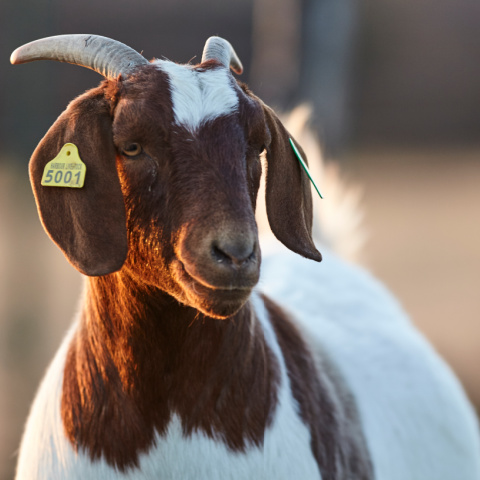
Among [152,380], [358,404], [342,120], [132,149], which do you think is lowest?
[358,404]

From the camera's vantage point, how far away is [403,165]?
20.0m

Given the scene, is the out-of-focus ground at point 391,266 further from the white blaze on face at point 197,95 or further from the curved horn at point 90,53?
the white blaze on face at point 197,95

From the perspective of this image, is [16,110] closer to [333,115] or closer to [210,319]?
[333,115]

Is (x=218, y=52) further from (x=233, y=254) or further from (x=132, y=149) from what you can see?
(x=233, y=254)

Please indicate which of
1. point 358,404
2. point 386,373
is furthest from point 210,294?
point 386,373

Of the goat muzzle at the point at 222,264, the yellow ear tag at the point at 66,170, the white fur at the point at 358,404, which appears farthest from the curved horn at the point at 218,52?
the white fur at the point at 358,404

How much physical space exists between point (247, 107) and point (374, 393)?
146cm

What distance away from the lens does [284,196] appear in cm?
233

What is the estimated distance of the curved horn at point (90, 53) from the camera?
2143 millimetres

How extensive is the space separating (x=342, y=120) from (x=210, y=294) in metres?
5.04

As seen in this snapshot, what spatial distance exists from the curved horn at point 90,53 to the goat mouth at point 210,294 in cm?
55

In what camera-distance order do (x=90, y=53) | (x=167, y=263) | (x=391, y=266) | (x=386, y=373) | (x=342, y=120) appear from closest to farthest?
(x=167, y=263)
(x=90, y=53)
(x=386, y=373)
(x=342, y=120)
(x=391, y=266)

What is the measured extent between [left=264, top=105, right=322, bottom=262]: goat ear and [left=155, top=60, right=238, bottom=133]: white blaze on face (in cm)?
23

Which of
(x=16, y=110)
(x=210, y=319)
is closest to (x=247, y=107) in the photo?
Result: (x=210, y=319)
